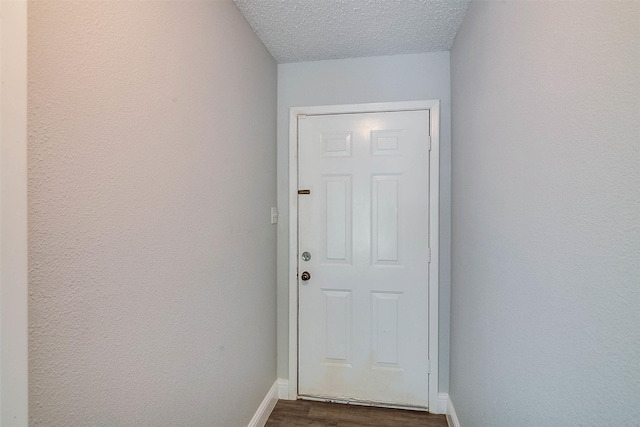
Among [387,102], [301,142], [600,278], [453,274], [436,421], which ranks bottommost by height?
[436,421]

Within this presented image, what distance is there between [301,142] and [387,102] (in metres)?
0.65

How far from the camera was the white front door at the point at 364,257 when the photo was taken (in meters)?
1.92

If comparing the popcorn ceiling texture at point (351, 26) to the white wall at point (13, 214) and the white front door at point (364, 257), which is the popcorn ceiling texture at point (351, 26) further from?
the white wall at point (13, 214)

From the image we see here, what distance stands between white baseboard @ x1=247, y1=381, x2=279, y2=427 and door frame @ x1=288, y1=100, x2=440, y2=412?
12cm

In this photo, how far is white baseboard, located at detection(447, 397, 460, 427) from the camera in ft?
5.46

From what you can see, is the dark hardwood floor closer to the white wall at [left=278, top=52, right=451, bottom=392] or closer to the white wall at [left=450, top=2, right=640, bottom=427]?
the white wall at [left=278, top=52, right=451, bottom=392]

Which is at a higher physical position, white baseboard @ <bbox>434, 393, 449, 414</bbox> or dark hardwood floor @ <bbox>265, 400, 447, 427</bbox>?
white baseboard @ <bbox>434, 393, 449, 414</bbox>

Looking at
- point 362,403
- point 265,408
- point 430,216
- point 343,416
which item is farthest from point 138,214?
point 362,403

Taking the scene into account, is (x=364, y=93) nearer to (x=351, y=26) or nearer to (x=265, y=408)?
(x=351, y=26)

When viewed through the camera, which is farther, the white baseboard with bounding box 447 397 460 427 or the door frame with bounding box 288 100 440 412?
the door frame with bounding box 288 100 440 412

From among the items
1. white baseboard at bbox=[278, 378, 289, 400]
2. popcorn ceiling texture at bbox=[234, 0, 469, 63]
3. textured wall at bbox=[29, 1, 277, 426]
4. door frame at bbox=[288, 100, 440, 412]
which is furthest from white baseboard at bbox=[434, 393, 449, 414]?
popcorn ceiling texture at bbox=[234, 0, 469, 63]

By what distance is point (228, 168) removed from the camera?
55.7 inches

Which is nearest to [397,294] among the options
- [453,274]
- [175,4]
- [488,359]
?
[453,274]

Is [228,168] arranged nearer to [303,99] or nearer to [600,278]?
[303,99]
